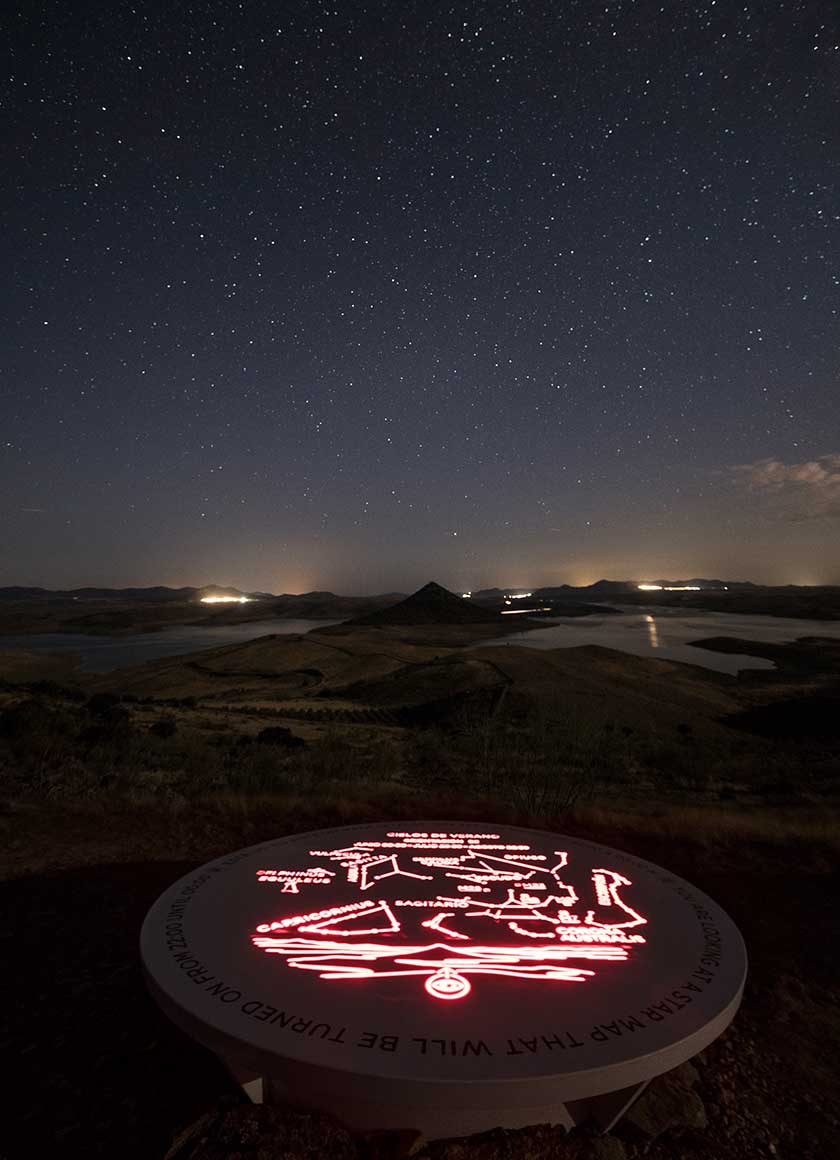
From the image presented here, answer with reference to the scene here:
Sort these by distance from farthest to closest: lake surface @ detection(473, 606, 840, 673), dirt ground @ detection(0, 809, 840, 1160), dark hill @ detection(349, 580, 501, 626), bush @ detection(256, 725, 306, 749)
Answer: dark hill @ detection(349, 580, 501, 626) → lake surface @ detection(473, 606, 840, 673) → bush @ detection(256, 725, 306, 749) → dirt ground @ detection(0, 809, 840, 1160)

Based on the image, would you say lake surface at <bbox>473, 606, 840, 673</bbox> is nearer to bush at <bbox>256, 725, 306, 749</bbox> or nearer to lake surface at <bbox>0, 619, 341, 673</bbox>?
lake surface at <bbox>0, 619, 341, 673</bbox>

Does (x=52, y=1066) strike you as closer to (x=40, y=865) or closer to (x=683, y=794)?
(x=40, y=865)

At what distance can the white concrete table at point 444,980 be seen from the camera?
3305 mm

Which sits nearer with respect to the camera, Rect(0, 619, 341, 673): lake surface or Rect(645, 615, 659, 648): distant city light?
Rect(0, 619, 341, 673): lake surface

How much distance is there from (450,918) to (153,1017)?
2356mm

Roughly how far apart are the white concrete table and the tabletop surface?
1 cm

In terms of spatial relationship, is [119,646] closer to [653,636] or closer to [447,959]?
[653,636]

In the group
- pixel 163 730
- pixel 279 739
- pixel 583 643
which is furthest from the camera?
pixel 583 643

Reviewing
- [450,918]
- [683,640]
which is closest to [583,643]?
[683,640]

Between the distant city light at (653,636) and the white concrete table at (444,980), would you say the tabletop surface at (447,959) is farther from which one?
the distant city light at (653,636)

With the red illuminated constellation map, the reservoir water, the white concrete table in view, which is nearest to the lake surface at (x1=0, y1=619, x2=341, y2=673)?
the reservoir water

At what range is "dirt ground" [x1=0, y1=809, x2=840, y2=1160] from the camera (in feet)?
12.5

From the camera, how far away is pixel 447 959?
4383 millimetres

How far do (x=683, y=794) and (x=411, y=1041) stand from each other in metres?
12.6
